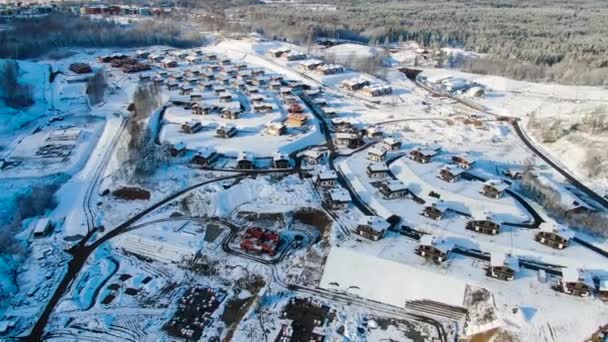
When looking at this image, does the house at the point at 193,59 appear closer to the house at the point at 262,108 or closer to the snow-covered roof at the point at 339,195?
the house at the point at 262,108

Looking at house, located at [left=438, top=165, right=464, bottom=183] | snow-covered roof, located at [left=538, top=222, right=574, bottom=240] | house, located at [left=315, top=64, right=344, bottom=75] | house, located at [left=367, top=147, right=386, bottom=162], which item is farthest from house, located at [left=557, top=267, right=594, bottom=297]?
house, located at [left=315, top=64, right=344, bottom=75]

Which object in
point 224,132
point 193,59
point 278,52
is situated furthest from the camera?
point 278,52

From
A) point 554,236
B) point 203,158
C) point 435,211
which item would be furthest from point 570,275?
point 203,158

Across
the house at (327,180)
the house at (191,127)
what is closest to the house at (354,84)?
the house at (191,127)

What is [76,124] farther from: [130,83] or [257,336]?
[257,336]

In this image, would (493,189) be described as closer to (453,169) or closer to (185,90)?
(453,169)

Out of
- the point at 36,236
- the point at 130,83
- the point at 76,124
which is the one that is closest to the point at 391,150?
the point at 36,236
